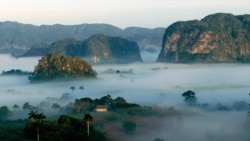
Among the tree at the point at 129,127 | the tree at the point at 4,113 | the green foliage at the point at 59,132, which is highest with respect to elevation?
the green foliage at the point at 59,132

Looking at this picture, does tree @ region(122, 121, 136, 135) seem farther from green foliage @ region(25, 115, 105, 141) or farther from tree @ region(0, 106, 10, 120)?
tree @ region(0, 106, 10, 120)

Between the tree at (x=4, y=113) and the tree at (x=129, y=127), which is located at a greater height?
the tree at (x=129, y=127)

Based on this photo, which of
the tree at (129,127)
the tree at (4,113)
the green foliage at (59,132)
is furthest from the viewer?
the tree at (4,113)

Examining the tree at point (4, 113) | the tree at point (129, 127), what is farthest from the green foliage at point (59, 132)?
the tree at point (4, 113)

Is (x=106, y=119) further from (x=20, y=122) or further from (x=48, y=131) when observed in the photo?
(x=48, y=131)

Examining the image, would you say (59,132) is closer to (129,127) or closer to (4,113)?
(129,127)

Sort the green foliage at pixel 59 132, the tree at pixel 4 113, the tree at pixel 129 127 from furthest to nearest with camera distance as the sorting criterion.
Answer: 1. the tree at pixel 4 113
2. the tree at pixel 129 127
3. the green foliage at pixel 59 132

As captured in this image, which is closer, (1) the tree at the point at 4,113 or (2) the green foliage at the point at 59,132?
(2) the green foliage at the point at 59,132

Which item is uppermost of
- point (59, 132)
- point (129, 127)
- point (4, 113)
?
point (59, 132)

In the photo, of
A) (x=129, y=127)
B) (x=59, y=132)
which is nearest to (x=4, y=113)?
(x=129, y=127)

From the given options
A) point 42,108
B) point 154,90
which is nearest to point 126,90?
point 154,90

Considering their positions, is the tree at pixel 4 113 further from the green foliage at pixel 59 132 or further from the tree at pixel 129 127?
the green foliage at pixel 59 132
